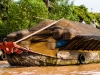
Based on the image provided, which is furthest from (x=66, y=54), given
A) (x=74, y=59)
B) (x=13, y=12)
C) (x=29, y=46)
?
(x=13, y=12)

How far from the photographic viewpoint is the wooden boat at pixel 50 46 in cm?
1244

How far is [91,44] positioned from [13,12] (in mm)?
12077

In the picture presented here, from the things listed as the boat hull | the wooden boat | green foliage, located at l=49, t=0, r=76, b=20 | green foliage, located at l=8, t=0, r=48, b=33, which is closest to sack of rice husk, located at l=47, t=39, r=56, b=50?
the wooden boat

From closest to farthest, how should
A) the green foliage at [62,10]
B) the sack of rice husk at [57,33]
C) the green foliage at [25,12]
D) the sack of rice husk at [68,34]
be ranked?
the sack of rice husk at [68,34]
the sack of rice husk at [57,33]
the green foliage at [25,12]
the green foliage at [62,10]

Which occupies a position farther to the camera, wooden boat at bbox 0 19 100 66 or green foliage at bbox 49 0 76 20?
green foliage at bbox 49 0 76 20

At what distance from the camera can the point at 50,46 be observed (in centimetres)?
1293

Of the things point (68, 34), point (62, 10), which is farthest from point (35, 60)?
point (62, 10)

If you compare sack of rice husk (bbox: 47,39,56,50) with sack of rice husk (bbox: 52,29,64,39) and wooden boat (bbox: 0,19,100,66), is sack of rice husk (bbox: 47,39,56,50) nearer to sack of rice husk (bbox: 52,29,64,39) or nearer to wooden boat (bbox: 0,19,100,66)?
wooden boat (bbox: 0,19,100,66)

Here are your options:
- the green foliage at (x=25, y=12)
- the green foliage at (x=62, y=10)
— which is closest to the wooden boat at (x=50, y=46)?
the green foliage at (x=25, y=12)

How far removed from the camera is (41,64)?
12781mm

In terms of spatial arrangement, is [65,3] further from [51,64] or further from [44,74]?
[44,74]

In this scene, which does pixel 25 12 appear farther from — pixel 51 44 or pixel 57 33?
pixel 57 33

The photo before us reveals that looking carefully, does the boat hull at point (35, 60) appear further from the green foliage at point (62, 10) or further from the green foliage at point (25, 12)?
the green foliage at point (62, 10)

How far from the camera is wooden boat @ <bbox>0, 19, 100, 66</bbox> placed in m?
12.4
